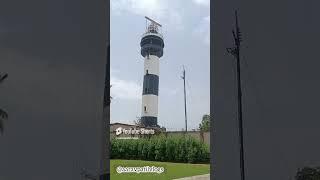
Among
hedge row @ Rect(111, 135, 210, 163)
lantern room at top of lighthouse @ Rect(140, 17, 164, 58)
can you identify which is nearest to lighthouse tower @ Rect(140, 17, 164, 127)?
lantern room at top of lighthouse @ Rect(140, 17, 164, 58)

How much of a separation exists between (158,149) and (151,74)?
95.7 ft

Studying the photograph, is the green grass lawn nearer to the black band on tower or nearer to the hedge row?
the hedge row

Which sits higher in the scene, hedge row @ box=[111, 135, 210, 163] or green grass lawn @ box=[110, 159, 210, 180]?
hedge row @ box=[111, 135, 210, 163]

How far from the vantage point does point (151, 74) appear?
276ft

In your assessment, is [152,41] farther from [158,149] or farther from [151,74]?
[158,149]

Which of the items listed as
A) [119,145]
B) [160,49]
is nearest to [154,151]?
[119,145]

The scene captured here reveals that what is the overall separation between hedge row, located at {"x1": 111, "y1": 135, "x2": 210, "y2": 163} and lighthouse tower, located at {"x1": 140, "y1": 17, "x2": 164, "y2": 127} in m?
18.6

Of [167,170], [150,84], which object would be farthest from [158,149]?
[150,84]

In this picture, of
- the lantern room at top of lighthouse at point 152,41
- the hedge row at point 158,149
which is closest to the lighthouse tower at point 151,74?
the lantern room at top of lighthouse at point 152,41

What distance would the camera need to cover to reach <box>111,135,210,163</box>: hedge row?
182 feet

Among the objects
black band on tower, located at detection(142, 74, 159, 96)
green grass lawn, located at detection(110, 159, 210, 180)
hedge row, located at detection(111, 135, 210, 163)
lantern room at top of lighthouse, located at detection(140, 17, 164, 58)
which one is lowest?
green grass lawn, located at detection(110, 159, 210, 180)
